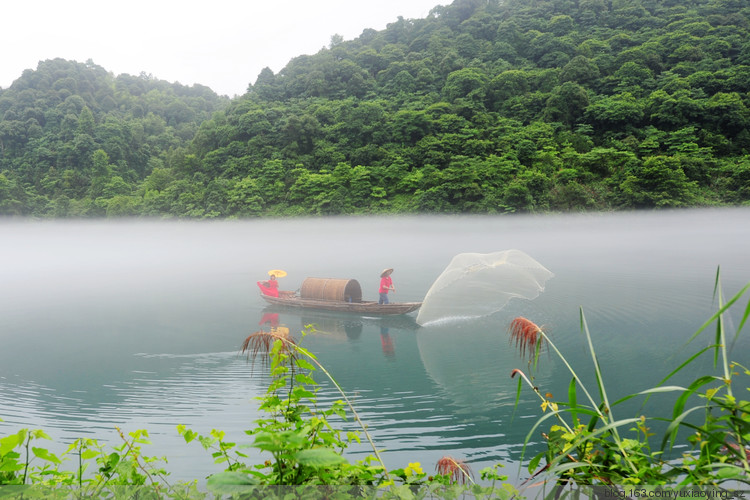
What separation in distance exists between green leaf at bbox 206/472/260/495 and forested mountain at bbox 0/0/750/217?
29821 millimetres

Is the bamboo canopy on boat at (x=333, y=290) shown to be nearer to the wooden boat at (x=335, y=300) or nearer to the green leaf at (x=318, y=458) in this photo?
the wooden boat at (x=335, y=300)

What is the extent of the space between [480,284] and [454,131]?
2925cm

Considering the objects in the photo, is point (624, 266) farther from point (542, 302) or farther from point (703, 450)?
point (703, 450)

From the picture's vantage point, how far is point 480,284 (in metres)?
9.65

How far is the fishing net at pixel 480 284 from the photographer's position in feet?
28.7

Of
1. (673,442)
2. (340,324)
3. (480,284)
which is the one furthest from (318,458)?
(340,324)

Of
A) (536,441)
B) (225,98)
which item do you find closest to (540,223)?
(536,441)

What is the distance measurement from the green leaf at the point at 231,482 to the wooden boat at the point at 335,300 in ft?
31.0

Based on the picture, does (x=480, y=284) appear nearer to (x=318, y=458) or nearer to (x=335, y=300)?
(x=335, y=300)

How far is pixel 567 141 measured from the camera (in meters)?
33.9

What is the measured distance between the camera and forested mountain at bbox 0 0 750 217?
31.3 m

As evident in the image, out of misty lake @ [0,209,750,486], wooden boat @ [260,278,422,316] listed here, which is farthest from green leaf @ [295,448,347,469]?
wooden boat @ [260,278,422,316]

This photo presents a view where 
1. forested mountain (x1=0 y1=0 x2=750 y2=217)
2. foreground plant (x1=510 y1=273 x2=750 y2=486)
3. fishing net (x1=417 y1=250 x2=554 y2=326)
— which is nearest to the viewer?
foreground plant (x1=510 y1=273 x2=750 y2=486)

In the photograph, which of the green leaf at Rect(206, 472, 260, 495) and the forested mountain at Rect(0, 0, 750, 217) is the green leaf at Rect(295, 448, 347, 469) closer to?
the green leaf at Rect(206, 472, 260, 495)
